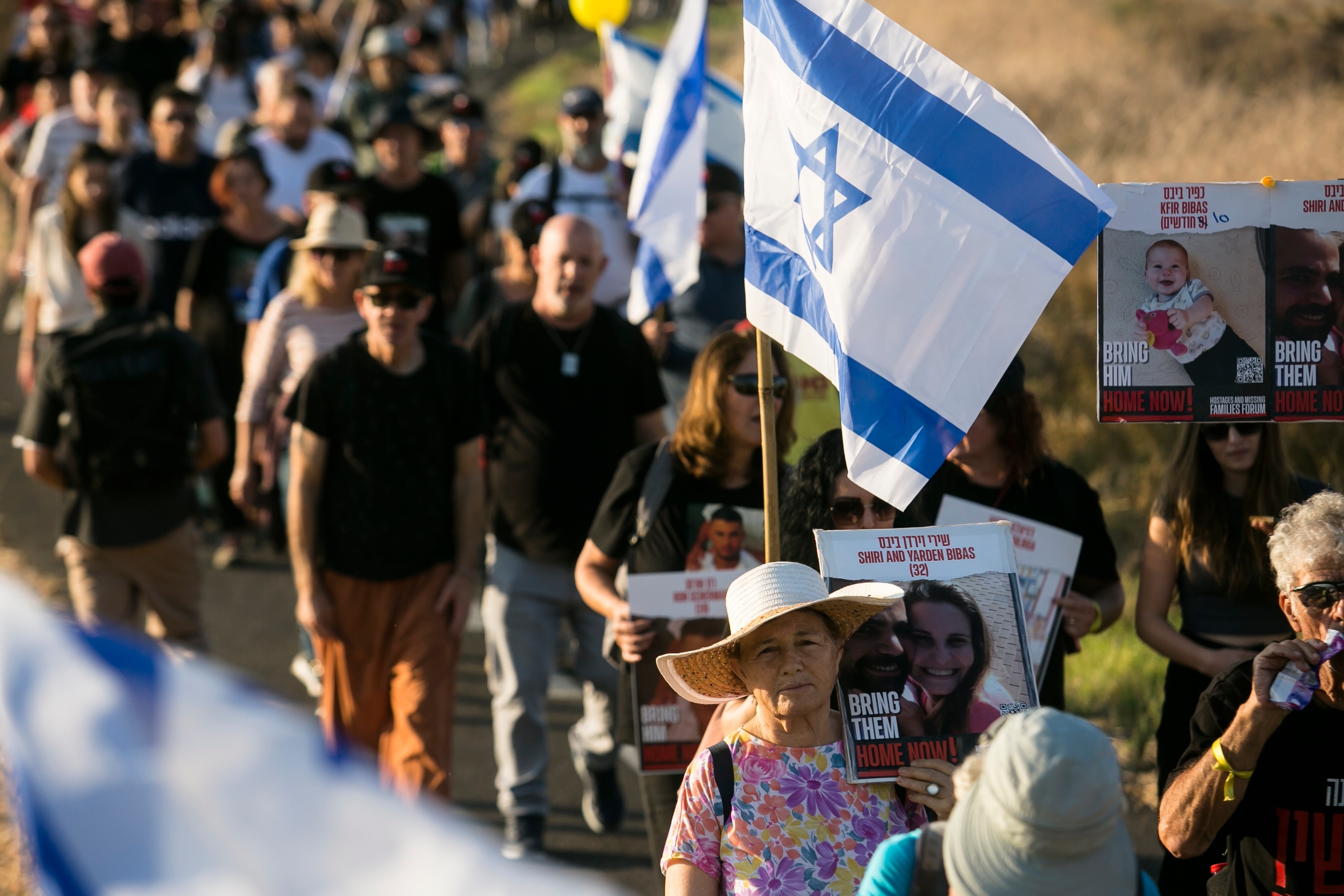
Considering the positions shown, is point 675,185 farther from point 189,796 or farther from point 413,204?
point 189,796

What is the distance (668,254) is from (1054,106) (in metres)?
10.3

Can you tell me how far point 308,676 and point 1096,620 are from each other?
12.5ft

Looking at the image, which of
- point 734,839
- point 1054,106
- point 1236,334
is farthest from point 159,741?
point 1054,106

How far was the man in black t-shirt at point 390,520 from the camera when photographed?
17.0 feet

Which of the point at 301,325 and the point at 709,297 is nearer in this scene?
the point at 301,325

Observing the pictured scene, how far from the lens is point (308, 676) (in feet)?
22.1

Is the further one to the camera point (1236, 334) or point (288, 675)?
point (288, 675)

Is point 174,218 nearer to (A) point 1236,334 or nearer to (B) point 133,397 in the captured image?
(B) point 133,397

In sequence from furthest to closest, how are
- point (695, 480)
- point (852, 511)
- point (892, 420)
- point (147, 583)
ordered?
point (147, 583)
point (695, 480)
point (852, 511)
point (892, 420)

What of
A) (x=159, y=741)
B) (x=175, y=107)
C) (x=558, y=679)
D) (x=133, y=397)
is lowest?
(x=558, y=679)

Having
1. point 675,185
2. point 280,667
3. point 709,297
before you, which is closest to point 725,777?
point 675,185

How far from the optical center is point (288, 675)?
7.18 metres

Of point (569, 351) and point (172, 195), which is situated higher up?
point (172, 195)

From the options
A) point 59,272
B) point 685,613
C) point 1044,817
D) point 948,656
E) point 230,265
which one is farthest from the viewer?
point 230,265
